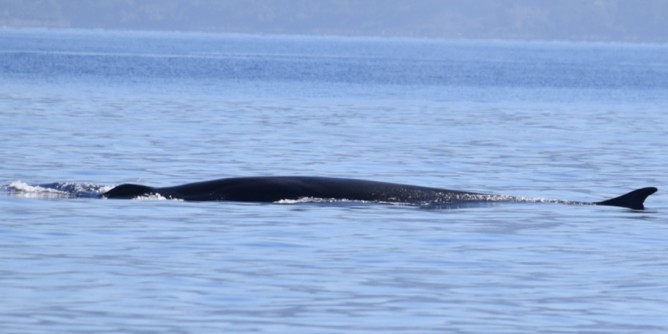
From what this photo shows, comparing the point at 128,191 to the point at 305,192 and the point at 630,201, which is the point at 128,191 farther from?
the point at 630,201

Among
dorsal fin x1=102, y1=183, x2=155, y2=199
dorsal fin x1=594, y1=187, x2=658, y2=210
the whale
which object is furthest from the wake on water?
dorsal fin x1=594, y1=187, x2=658, y2=210

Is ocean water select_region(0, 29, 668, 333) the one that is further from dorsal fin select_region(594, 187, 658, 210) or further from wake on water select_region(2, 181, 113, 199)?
dorsal fin select_region(594, 187, 658, 210)

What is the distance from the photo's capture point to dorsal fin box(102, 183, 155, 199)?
2206 cm

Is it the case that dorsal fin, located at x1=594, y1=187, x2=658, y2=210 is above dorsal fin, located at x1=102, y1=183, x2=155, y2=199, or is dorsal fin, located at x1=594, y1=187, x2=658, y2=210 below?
below

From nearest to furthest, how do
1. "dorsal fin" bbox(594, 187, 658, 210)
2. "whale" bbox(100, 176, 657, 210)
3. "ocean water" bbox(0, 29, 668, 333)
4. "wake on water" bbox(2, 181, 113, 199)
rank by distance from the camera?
"ocean water" bbox(0, 29, 668, 333), "whale" bbox(100, 176, 657, 210), "wake on water" bbox(2, 181, 113, 199), "dorsal fin" bbox(594, 187, 658, 210)

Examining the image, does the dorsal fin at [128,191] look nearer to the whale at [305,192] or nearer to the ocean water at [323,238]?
the whale at [305,192]

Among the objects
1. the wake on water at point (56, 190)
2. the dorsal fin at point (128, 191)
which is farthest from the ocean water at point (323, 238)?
the dorsal fin at point (128, 191)

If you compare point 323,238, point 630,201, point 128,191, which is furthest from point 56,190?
point 630,201

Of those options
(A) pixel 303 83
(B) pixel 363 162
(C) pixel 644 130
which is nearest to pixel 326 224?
(B) pixel 363 162

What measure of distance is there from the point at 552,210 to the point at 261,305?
9056 millimetres

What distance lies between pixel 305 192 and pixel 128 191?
88.2 inches

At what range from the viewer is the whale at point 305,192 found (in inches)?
867

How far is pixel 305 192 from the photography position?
22125 millimetres

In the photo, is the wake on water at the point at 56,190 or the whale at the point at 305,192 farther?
the wake on water at the point at 56,190
